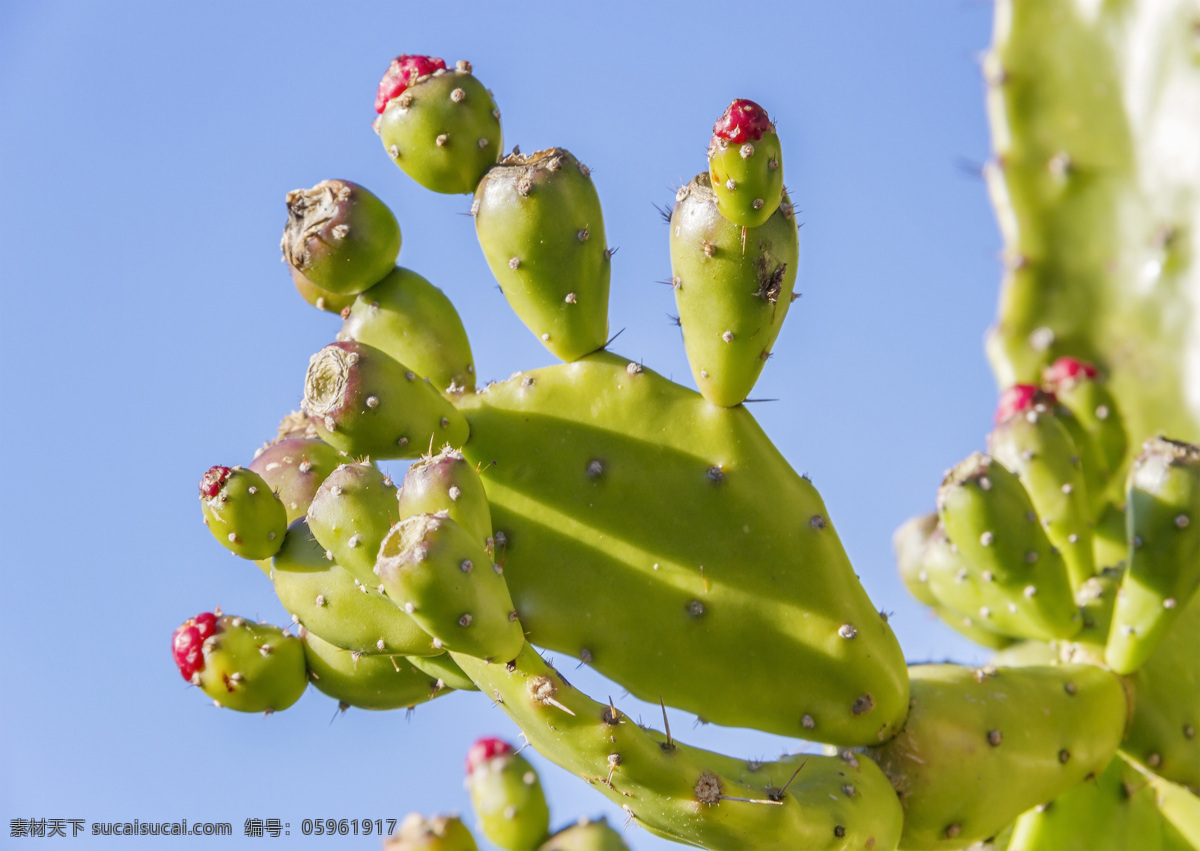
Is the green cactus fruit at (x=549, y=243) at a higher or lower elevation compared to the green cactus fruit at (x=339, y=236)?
lower

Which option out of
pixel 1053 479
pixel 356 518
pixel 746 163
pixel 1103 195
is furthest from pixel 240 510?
pixel 1103 195

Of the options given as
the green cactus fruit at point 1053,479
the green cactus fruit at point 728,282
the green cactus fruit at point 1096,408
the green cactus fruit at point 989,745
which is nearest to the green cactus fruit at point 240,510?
the green cactus fruit at point 728,282

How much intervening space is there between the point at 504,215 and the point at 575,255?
4.8 inches

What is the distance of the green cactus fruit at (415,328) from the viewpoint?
170 cm

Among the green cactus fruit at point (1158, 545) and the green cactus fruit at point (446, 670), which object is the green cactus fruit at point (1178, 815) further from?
the green cactus fruit at point (446, 670)

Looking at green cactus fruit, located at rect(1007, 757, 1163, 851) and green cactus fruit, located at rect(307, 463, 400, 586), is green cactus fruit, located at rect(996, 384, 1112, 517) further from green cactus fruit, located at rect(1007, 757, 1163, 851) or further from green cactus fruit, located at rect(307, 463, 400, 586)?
green cactus fruit, located at rect(307, 463, 400, 586)

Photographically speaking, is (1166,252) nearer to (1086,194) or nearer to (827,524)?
(1086,194)

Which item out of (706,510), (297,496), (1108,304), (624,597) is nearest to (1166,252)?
(1108,304)

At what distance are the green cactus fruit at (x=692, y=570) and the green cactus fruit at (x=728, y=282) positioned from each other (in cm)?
11

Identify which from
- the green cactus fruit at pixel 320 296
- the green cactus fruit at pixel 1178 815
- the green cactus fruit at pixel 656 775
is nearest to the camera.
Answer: the green cactus fruit at pixel 656 775

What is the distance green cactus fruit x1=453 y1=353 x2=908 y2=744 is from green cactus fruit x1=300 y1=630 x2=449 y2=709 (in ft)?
0.97

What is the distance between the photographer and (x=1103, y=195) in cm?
250

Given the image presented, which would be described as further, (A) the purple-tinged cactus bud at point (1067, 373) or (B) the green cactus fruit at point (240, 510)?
(A) the purple-tinged cactus bud at point (1067, 373)

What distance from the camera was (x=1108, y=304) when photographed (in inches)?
99.9
